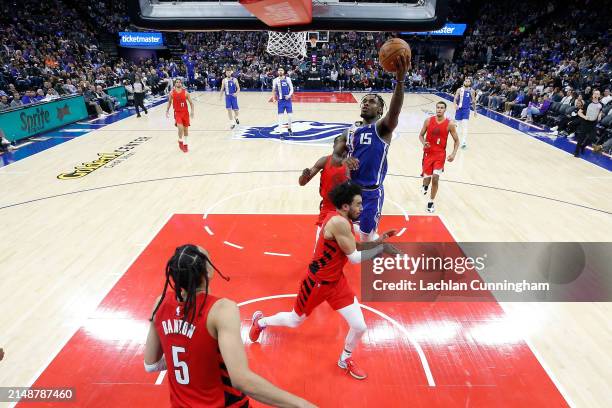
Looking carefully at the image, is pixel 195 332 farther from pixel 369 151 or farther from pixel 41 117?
pixel 41 117

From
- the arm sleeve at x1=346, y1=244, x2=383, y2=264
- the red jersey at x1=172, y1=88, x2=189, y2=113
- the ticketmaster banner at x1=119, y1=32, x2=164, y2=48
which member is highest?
the ticketmaster banner at x1=119, y1=32, x2=164, y2=48

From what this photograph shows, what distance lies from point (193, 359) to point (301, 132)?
11586mm

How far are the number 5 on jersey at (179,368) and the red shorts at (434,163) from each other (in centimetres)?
575

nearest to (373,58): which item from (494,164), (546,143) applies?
(546,143)

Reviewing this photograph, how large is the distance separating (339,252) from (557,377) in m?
2.23

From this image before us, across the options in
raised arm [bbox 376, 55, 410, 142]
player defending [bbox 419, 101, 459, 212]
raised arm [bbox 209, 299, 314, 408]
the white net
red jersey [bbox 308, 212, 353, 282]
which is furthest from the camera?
the white net

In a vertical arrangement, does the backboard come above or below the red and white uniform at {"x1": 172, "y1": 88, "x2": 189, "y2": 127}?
above

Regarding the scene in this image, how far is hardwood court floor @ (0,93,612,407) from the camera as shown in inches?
168

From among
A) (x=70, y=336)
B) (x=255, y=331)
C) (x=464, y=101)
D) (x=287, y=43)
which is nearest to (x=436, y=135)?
(x=255, y=331)

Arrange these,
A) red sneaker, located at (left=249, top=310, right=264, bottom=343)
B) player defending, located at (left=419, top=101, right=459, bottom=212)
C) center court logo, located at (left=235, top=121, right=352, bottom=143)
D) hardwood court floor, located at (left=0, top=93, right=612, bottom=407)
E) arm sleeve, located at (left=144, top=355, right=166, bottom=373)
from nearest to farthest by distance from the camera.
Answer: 1. arm sleeve, located at (left=144, top=355, right=166, bottom=373)
2. red sneaker, located at (left=249, top=310, right=264, bottom=343)
3. hardwood court floor, located at (left=0, top=93, right=612, bottom=407)
4. player defending, located at (left=419, top=101, right=459, bottom=212)
5. center court logo, located at (left=235, top=121, right=352, bottom=143)

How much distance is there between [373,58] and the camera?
27047mm

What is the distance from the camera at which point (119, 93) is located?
58.4 ft

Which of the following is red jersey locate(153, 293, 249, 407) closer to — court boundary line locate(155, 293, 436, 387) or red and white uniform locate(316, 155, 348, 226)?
court boundary line locate(155, 293, 436, 387)

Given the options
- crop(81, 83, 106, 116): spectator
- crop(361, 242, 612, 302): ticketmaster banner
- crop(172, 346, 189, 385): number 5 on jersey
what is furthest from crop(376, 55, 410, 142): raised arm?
crop(81, 83, 106, 116): spectator
